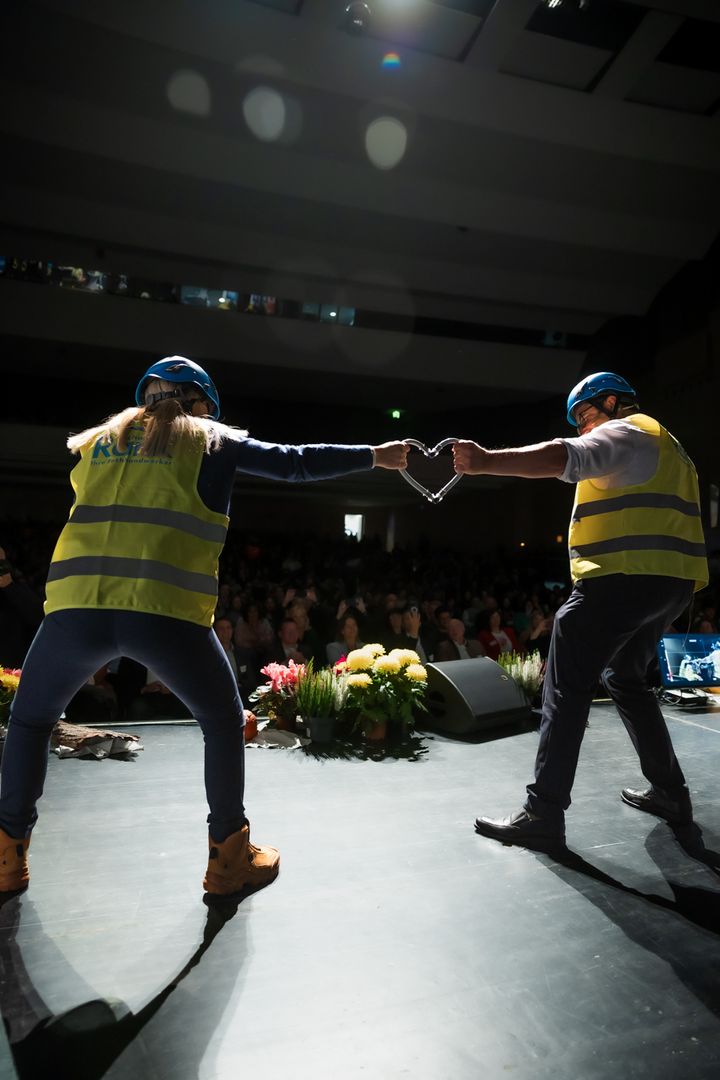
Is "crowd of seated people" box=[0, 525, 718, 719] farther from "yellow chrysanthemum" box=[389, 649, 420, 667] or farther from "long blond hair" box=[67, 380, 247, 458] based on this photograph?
"long blond hair" box=[67, 380, 247, 458]

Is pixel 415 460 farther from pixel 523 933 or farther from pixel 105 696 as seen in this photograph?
pixel 105 696

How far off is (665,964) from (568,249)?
53.9 feet

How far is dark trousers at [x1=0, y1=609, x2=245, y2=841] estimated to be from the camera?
1988 mm

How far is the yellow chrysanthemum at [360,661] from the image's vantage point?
3.93 m

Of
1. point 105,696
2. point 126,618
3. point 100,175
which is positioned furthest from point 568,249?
point 126,618

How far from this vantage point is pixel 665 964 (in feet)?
6.04

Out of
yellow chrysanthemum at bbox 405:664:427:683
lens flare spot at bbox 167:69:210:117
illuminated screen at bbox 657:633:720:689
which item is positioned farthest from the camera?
Result: lens flare spot at bbox 167:69:210:117

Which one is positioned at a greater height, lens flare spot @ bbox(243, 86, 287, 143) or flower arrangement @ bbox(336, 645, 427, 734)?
lens flare spot @ bbox(243, 86, 287, 143)

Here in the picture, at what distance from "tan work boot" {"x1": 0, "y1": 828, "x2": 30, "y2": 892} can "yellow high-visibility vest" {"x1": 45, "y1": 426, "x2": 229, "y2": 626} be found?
676 mm

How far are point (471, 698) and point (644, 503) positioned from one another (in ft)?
6.30

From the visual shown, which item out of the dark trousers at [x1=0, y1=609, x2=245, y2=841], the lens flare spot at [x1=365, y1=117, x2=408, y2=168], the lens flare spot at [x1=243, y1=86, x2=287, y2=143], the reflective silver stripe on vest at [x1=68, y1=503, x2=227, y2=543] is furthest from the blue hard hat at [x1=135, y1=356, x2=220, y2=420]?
the lens flare spot at [x1=365, y1=117, x2=408, y2=168]

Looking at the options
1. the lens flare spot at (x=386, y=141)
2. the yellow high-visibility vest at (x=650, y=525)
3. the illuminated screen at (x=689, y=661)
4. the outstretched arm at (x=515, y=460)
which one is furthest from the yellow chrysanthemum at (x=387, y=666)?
the lens flare spot at (x=386, y=141)

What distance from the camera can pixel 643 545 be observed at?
2.48 metres

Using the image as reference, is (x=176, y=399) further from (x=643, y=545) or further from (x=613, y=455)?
(x=643, y=545)
